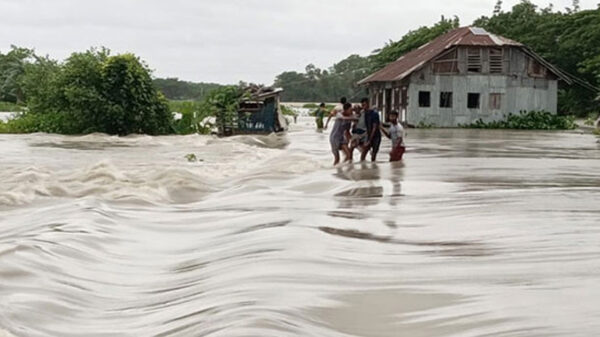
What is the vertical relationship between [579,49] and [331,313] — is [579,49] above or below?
above

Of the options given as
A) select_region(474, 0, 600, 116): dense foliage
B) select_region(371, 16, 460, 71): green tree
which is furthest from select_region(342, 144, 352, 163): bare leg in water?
select_region(371, 16, 460, 71): green tree

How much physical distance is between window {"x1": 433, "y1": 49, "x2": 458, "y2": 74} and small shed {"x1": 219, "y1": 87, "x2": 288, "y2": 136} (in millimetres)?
9418

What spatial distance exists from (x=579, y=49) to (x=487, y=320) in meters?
43.4

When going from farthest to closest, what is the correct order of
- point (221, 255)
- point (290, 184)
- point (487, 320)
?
point (290, 184) → point (221, 255) → point (487, 320)

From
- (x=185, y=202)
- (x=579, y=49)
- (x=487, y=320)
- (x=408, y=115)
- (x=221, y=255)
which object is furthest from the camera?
(x=579, y=49)

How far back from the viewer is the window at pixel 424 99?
1494 inches

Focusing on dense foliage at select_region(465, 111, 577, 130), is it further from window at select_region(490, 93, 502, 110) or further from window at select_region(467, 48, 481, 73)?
window at select_region(467, 48, 481, 73)

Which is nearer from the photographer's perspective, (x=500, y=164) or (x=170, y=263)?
(x=170, y=263)

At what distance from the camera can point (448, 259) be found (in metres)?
7.29

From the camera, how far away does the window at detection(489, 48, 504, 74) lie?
123 ft

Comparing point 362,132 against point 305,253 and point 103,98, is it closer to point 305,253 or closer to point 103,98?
point 305,253

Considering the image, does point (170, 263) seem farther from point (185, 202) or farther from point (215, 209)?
point (185, 202)

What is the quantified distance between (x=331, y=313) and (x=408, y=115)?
106 feet

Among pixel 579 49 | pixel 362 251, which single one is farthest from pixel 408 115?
pixel 362 251
